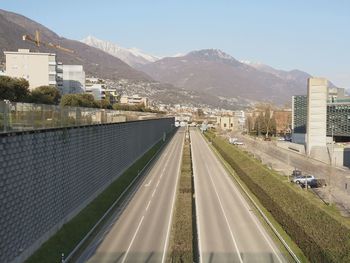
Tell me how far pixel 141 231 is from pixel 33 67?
308 feet

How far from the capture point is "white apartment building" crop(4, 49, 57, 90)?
11488 cm

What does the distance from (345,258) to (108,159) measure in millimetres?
26965

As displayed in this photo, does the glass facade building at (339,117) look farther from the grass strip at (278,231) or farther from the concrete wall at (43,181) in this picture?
the concrete wall at (43,181)

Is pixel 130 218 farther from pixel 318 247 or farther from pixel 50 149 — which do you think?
pixel 318 247

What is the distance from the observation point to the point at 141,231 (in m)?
29.1

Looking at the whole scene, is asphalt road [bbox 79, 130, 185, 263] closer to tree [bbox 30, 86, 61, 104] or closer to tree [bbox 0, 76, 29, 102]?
tree [bbox 0, 76, 29, 102]

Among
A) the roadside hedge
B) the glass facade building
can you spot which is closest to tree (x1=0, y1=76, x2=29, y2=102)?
the roadside hedge

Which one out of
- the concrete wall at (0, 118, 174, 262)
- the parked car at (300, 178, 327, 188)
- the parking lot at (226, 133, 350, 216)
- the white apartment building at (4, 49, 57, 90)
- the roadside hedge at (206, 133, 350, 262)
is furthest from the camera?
the white apartment building at (4, 49, 57, 90)

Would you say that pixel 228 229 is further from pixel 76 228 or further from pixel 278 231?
pixel 76 228

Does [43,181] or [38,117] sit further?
[38,117]

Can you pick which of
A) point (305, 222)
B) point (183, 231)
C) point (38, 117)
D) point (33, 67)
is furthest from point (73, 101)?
point (305, 222)

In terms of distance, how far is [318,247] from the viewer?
22.1m

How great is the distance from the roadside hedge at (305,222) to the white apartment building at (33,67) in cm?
8189

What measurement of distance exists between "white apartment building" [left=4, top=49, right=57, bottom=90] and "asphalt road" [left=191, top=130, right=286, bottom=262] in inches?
2947
